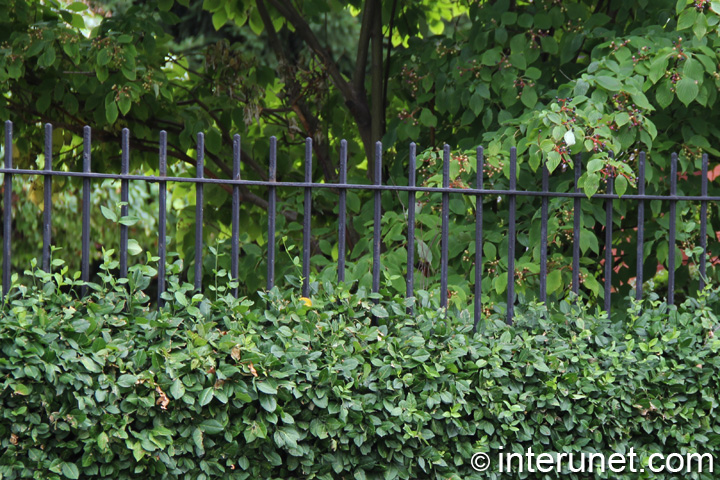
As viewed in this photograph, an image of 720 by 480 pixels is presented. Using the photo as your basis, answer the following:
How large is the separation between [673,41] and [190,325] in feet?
9.26

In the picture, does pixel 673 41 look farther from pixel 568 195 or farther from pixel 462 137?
pixel 462 137

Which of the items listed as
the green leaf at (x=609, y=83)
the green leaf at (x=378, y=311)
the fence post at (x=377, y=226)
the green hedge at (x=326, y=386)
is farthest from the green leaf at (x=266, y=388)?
the green leaf at (x=609, y=83)

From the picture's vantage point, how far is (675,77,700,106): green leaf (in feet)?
11.3

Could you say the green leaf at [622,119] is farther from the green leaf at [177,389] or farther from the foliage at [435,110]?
the green leaf at [177,389]

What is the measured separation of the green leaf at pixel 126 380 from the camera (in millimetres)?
2791

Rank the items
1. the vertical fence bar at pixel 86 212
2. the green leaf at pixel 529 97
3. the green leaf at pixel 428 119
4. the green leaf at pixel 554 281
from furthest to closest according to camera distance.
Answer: the green leaf at pixel 428 119, the green leaf at pixel 529 97, the green leaf at pixel 554 281, the vertical fence bar at pixel 86 212

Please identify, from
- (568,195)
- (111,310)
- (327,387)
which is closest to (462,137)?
(568,195)

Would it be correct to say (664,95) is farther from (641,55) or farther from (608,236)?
(608,236)

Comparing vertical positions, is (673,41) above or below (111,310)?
above

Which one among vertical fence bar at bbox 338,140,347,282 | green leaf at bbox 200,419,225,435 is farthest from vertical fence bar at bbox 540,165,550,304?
green leaf at bbox 200,419,225,435

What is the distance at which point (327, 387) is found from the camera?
121 inches

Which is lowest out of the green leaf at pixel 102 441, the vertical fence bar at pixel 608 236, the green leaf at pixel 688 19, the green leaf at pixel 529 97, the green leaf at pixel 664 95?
the green leaf at pixel 102 441

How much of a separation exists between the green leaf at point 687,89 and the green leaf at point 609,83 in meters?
0.29

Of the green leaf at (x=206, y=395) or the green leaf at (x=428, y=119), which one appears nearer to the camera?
the green leaf at (x=206, y=395)
